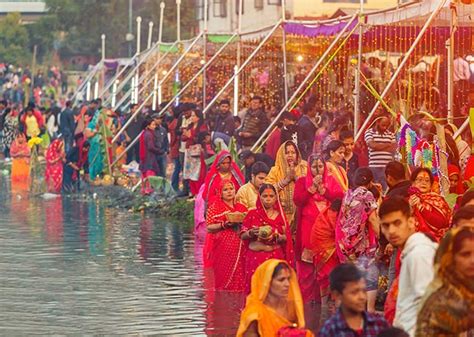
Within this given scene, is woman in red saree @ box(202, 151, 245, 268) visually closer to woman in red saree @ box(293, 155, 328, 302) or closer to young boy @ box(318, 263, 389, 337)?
woman in red saree @ box(293, 155, 328, 302)

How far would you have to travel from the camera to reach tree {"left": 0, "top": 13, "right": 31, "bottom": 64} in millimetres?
84438

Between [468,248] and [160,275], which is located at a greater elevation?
[468,248]

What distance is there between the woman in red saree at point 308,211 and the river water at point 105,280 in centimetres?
68

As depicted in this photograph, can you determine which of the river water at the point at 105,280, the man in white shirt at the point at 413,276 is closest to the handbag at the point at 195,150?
the river water at the point at 105,280

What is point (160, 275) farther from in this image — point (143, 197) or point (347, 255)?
point (143, 197)

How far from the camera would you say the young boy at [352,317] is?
8352 millimetres

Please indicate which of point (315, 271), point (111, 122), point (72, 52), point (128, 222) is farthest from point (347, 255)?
point (72, 52)

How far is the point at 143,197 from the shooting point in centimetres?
2847

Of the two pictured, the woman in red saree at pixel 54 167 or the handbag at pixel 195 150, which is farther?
the woman in red saree at pixel 54 167

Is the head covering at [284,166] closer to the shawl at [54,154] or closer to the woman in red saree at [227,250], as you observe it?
the woman in red saree at [227,250]

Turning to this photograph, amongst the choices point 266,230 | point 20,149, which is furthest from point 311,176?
point 20,149

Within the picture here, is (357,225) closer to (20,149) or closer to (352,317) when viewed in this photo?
(352,317)

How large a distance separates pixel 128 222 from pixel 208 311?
10.4 meters

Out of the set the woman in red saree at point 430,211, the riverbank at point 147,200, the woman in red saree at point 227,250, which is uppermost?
the woman in red saree at point 430,211
